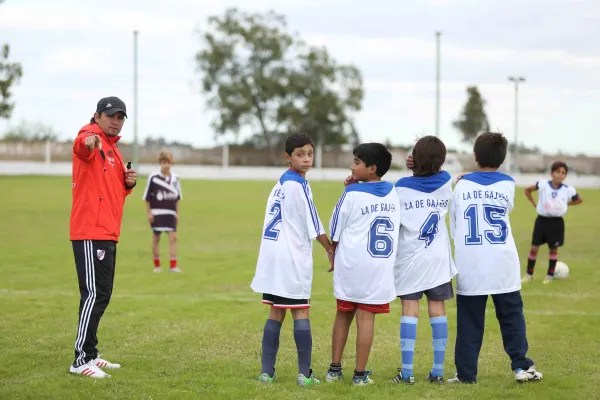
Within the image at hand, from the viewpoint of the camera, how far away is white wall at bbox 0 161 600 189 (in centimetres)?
5406

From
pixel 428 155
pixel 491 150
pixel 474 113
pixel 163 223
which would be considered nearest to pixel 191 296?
pixel 163 223


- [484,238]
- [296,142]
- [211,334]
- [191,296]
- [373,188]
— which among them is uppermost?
[296,142]

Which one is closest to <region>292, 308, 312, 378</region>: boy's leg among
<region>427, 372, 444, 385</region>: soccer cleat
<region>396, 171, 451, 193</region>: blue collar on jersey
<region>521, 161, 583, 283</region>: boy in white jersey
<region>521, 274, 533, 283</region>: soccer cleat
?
<region>427, 372, 444, 385</region>: soccer cleat

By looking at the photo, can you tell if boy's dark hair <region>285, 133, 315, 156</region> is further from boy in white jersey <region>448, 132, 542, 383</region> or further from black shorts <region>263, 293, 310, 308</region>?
boy in white jersey <region>448, 132, 542, 383</region>

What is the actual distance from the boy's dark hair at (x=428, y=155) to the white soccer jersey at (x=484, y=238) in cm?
34

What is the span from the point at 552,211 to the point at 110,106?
943 cm

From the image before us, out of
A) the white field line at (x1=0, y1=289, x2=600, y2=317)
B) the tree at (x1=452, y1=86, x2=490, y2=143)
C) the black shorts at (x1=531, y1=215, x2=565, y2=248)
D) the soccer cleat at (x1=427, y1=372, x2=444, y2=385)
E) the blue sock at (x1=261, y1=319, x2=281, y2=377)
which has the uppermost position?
the tree at (x1=452, y1=86, x2=490, y2=143)

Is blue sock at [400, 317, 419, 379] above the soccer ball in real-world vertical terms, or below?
above

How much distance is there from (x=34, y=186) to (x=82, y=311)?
36.2 metres

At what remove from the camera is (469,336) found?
7.01 meters

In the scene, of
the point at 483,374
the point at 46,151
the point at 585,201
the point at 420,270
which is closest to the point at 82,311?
the point at 420,270

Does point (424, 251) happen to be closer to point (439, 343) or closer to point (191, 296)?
point (439, 343)

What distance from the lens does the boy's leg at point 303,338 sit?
678 cm

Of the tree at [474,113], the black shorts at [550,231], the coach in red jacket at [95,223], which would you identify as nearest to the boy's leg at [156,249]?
the black shorts at [550,231]
